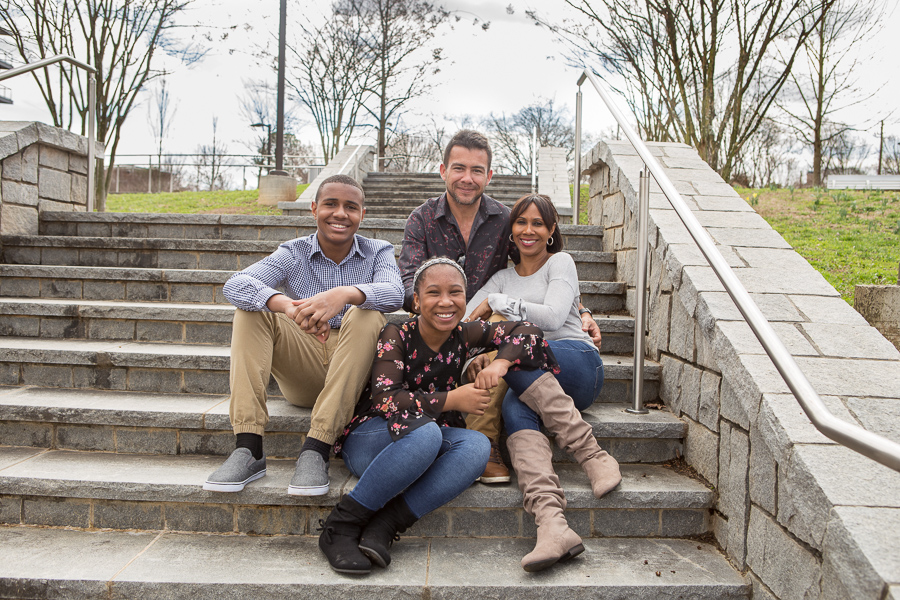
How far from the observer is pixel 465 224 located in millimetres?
2602

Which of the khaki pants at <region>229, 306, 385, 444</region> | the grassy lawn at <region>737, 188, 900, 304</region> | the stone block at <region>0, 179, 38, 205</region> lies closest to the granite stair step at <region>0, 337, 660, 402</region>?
the khaki pants at <region>229, 306, 385, 444</region>

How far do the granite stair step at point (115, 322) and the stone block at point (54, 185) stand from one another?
1.41 meters

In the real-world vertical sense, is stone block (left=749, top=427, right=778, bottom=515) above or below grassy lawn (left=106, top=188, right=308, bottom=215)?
below

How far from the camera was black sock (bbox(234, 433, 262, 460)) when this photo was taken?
1927mm

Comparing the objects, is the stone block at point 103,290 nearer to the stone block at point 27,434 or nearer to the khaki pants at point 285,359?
the stone block at point 27,434

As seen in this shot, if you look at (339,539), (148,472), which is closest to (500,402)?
(339,539)

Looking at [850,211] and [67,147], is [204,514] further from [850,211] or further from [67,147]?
[850,211]

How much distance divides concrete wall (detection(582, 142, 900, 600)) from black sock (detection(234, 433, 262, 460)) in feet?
5.31

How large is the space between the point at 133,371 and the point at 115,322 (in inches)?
20.5

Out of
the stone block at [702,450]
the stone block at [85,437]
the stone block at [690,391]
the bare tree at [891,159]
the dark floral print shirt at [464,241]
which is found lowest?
the stone block at [85,437]

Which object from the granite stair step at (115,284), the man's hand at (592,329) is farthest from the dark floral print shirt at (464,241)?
the granite stair step at (115,284)

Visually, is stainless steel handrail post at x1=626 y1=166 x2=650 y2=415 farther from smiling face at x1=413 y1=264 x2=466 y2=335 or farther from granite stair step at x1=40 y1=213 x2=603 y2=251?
granite stair step at x1=40 y1=213 x2=603 y2=251

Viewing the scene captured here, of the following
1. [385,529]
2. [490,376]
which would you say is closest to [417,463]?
[385,529]

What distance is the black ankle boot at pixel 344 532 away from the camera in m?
1.65
